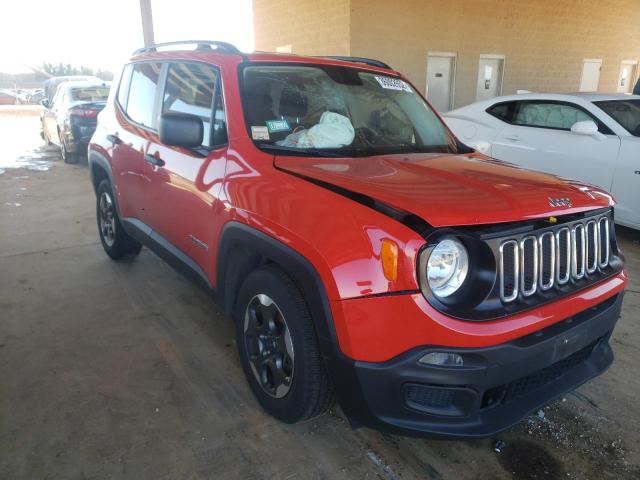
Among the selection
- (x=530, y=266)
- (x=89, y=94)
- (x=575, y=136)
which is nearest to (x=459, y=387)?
(x=530, y=266)

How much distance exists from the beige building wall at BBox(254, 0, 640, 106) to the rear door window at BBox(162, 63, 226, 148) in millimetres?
7979

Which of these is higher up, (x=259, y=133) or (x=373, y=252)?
(x=259, y=133)

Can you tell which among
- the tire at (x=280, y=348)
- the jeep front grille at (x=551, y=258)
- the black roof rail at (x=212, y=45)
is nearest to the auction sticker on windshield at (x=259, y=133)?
the black roof rail at (x=212, y=45)

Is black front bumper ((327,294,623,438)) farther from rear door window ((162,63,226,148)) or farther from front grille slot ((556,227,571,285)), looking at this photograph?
rear door window ((162,63,226,148))

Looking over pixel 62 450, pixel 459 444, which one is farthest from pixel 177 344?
pixel 459 444

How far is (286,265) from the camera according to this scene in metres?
2.11

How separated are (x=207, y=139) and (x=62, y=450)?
172 cm

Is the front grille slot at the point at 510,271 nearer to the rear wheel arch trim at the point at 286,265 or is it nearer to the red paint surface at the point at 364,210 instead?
the red paint surface at the point at 364,210

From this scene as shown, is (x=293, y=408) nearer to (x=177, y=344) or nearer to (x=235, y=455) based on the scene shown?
(x=235, y=455)

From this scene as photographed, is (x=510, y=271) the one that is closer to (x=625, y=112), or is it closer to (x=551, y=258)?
(x=551, y=258)

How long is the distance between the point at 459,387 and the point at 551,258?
676 mm

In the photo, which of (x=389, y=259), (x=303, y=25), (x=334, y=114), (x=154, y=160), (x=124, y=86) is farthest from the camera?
(x=303, y=25)

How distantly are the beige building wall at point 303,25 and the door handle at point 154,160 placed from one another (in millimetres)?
8167

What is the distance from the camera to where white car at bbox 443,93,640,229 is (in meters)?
5.04
